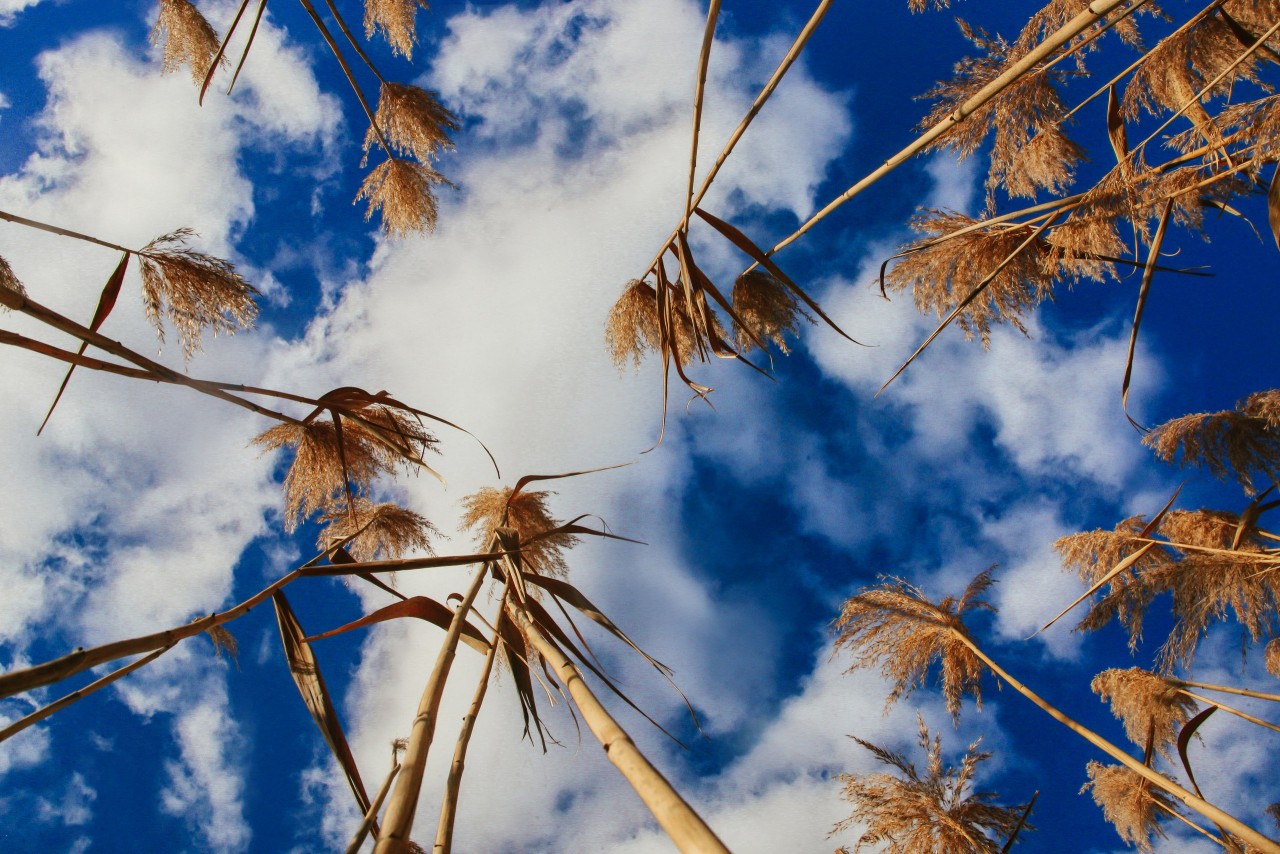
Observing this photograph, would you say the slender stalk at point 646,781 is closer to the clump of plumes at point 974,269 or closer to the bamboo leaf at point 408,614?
the bamboo leaf at point 408,614

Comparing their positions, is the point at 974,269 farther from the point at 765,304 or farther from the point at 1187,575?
the point at 1187,575

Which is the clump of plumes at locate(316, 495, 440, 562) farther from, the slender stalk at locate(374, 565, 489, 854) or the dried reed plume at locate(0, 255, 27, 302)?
the slender stalk at locate(374, 565, 489, 854)

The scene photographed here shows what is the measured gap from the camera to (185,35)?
353 cm

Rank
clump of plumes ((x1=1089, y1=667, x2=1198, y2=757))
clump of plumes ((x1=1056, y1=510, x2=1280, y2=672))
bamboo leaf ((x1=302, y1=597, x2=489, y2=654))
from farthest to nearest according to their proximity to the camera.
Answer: clump of plumes ((x1=1089, y1=667, x2=1198, y2=757)) → clump of plumes ((x1=1056, y1=510, x2=1280, y2=672)) → bamboo leaf ((x1=302, y1=597, x2=489, y2=654))

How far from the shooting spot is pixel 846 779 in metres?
3.72

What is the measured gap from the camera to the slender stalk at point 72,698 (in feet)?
2.40

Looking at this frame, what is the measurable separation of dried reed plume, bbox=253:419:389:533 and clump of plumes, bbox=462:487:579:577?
0.50 meters

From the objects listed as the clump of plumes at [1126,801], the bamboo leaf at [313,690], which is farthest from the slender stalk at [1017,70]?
the clump of plumes at [1126,801]

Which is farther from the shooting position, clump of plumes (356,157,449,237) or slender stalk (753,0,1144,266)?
clump of plumes (356,157,449,237)

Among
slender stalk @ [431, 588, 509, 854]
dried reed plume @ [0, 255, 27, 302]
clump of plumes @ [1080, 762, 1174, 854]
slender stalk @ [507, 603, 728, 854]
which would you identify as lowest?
clump of plumes @ [1080, 762, 1174, 854]

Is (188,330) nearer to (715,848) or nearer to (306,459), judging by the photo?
(306,459)

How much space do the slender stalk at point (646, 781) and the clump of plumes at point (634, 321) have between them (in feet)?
8.13

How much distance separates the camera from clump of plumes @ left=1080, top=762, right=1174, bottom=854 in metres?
4.50

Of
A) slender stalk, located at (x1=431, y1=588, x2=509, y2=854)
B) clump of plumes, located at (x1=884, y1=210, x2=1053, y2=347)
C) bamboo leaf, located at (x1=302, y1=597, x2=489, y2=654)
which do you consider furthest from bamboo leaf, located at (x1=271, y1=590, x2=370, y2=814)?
clump of plumes, located at (x1=884, y1=210, x2=1053, y2=347)
